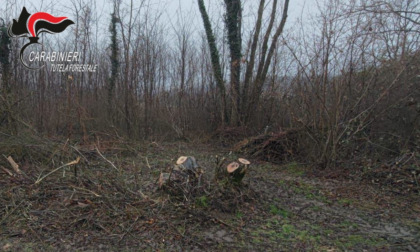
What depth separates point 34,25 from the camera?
9.20m

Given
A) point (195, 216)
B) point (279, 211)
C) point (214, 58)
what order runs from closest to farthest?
point (195, 216)
point (279, 211)
point (214, 58)

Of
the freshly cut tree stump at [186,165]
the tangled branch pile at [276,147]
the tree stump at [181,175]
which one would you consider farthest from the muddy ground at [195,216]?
the tangled branch pile at [276,147]

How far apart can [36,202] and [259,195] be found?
313 cm

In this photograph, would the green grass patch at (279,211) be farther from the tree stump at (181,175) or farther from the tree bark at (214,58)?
the tree bark at (214,58)

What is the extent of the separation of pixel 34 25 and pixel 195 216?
8816 millimetres

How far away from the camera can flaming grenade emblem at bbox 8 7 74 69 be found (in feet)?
28.6

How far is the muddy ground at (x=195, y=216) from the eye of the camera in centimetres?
322

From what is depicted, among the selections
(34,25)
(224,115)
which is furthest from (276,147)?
(34,25)

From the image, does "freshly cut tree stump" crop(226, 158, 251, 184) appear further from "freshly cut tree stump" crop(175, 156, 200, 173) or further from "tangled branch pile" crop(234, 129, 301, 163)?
"tangled branch pile" crop(234, 129, 301, 163)

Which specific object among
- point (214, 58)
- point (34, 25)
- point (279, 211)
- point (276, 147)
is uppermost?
point (34, 25)

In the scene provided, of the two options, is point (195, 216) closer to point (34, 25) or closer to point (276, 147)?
point (276, 147)

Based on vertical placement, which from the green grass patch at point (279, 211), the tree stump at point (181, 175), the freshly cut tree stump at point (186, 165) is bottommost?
the green grass patch at point (279, 211)

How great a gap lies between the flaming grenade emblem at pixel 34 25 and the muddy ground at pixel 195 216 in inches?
218

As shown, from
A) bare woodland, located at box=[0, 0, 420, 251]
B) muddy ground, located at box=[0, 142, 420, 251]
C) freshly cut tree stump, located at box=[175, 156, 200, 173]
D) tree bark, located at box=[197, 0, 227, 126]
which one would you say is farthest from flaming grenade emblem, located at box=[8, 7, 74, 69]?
freshly cut tree stump, located at box=[175, 156, 200, 173]
